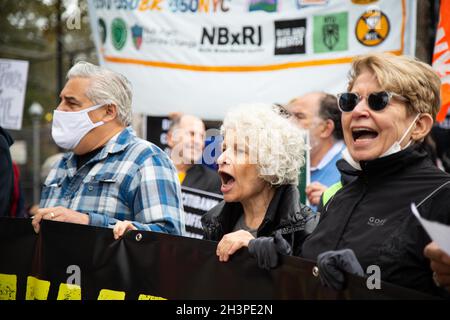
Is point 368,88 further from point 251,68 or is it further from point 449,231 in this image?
point 251,68

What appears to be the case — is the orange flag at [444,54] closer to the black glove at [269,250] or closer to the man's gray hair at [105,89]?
the man's gray hair at [105,89]

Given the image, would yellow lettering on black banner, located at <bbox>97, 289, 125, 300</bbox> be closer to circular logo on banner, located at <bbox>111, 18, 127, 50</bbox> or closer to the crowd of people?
the crowd of people

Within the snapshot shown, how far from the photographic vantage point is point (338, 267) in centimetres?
224

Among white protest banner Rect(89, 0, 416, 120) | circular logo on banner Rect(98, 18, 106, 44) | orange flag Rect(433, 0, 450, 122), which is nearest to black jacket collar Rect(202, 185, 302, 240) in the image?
orange flag Rect(433, 0, 450, 122)

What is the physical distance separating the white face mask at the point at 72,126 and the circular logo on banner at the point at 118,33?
2.96 meters

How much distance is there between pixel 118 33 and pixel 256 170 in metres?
3.76

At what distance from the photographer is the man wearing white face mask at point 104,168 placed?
3473mm

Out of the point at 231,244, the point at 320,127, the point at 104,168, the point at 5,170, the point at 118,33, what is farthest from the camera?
the point at 118,33

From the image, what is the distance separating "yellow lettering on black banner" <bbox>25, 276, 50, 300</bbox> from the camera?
3.48m

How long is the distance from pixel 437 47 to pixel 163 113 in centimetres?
283

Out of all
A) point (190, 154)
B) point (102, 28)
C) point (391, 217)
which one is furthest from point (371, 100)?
point (102, 28)

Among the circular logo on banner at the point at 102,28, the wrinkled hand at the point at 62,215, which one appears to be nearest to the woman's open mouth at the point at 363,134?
the wrinkled hand at the point at 62,215

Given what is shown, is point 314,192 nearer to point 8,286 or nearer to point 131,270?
point 131,270

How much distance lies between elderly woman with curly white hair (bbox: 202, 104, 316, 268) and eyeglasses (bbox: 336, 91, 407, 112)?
0.60 m
